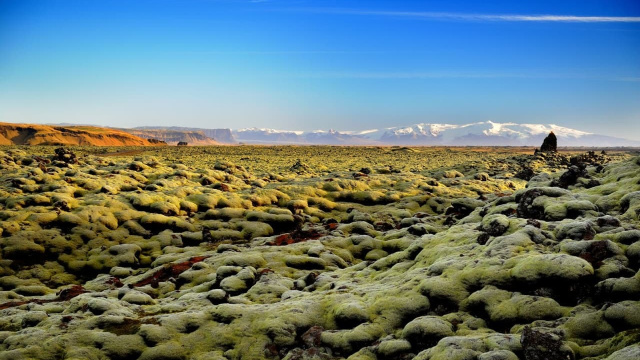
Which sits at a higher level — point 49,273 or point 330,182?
point 330,182

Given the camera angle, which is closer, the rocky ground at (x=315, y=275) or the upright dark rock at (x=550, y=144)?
the rocky ground at (x=315, y=275)

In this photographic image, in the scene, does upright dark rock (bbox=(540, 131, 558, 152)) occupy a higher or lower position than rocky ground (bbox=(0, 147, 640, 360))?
higher

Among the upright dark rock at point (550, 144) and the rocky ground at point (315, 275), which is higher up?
the upright dark rock at point (550, 144)

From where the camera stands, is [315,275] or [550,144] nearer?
[315,275]

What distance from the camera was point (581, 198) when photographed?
84.1ft

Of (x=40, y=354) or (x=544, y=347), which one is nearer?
(x=544, y=347)

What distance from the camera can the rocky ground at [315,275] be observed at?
49.2 feet

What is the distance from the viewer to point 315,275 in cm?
2520

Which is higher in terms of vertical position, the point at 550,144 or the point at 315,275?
the point at 550,144

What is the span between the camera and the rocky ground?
15.0m

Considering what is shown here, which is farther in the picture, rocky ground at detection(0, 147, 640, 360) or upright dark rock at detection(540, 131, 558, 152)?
upright dark rock at detection(540, 131, 558, 152)

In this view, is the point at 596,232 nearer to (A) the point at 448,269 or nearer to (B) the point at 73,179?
(A) the point at 448,269

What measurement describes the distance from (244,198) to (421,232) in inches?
792

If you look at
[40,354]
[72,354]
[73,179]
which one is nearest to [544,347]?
[72,354]
